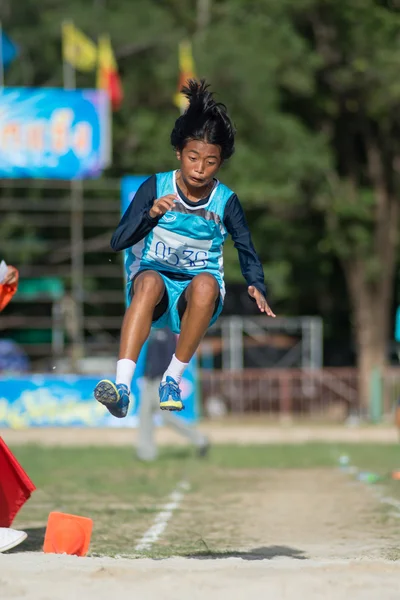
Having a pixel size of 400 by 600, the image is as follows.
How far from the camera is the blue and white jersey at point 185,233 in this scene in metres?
7.27

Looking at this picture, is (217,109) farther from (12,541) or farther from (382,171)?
(382,171)

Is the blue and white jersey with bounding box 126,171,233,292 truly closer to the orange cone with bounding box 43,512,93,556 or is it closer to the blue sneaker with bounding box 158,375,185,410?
the blue sneaker with bounding box 158,375,185,410

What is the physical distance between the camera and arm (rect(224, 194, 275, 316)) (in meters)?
7.25

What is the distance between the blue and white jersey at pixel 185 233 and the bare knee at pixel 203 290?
14 centimetres

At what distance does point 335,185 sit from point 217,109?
1137 inches

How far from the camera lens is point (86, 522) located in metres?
7.71

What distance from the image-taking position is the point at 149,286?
725 cm

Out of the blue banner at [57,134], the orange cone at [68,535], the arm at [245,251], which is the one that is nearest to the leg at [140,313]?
the arm at [245,251]

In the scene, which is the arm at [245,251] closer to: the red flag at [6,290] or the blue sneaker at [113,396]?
the blue sneaker at [113,396]

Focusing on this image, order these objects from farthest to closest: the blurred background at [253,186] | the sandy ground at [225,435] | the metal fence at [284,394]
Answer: the blurred background at [253,186], the metal fence at [284,394], the sandy ground at [225,435]

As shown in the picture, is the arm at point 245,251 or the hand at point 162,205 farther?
the arm at point 245,251

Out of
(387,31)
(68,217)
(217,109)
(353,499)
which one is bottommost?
(353,499)

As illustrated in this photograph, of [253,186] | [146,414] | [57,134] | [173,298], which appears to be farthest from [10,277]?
[253,186]

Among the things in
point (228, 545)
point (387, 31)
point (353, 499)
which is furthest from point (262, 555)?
point (387, 31)
